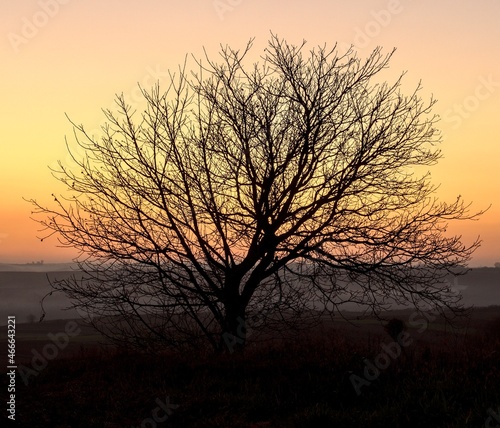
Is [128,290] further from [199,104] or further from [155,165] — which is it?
[199,104]

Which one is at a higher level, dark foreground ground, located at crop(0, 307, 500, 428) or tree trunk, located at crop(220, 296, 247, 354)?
A: tree trunk, located at crop(220, 296, 247, 354)

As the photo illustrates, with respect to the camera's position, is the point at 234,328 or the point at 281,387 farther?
the point at 234,328

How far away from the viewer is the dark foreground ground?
652 cm

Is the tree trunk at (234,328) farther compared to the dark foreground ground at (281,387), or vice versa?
the tree trunk at (234,328)

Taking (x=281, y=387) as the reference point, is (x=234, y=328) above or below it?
above

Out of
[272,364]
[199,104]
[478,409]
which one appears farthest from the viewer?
[199,104]

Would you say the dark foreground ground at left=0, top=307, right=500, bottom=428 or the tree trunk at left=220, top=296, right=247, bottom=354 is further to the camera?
the tree trunk at left=220, top=296, right=247, bottom=354

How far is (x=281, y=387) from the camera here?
7.65 m

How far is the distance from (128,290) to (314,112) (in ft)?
17.7

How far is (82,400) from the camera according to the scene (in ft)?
26.3

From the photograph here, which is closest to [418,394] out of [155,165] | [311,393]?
[311,393]

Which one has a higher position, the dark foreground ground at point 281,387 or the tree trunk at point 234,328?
the tree trunk at point 234,328

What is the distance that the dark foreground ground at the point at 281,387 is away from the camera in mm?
6520

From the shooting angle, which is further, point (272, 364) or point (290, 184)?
point (290, 184)
